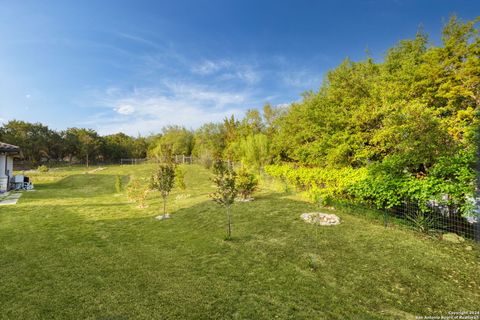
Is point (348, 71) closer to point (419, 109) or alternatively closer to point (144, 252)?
point (419, 109)

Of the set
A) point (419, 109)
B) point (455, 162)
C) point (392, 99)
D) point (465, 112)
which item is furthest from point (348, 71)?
point (455, 162)

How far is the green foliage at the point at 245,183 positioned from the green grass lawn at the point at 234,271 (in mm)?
3512

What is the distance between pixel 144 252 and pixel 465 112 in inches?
620

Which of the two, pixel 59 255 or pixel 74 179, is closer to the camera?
pixel 59 255

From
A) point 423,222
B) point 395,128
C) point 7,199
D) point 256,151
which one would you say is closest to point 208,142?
point 256,151

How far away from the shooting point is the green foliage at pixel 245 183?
12.8 metres

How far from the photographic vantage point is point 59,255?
6.43m

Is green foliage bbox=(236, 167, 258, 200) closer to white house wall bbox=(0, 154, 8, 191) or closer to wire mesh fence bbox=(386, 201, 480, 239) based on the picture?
wire mesh fence bbox=(386, 201, 480, 239)

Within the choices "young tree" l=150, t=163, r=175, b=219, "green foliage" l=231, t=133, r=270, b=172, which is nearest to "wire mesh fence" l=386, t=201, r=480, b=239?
"young tree" l=150, t=163, r=175, b=219

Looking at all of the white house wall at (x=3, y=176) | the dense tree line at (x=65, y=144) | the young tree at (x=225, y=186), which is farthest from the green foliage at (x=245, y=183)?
the dense tree line at (x=65, y=144)

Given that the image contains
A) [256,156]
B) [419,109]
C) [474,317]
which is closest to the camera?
[474,317]

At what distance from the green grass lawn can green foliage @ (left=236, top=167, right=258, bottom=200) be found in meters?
3.51

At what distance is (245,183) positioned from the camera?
12859mm

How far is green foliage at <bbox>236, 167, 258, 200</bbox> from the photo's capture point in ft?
41.8
